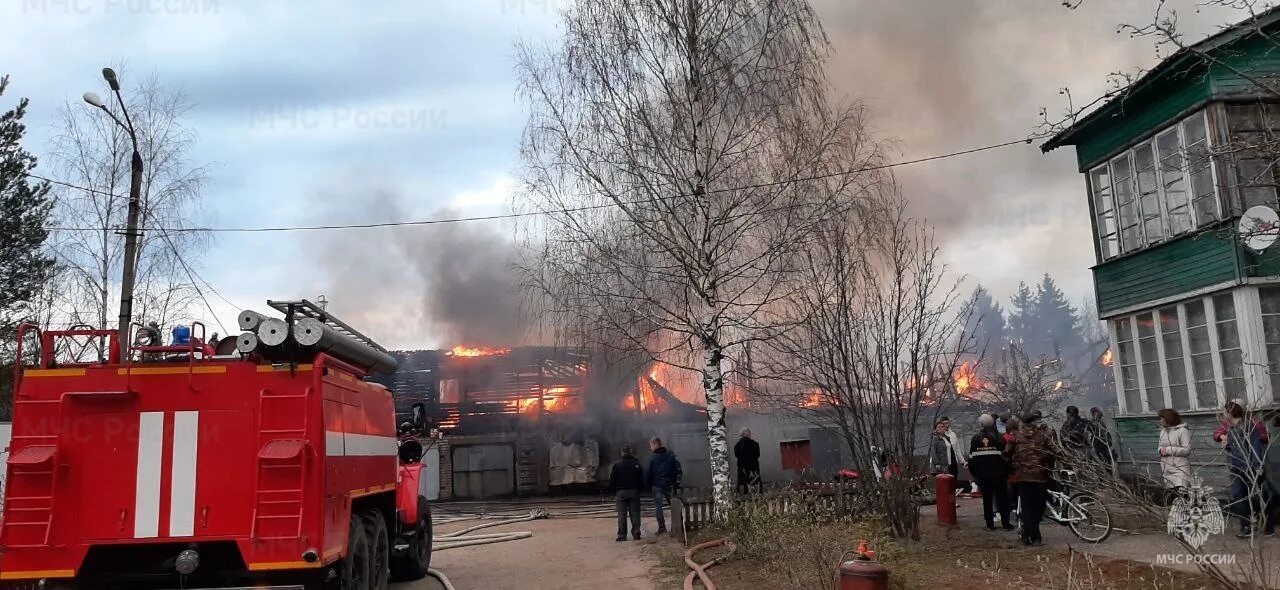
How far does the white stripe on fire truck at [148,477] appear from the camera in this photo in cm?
625

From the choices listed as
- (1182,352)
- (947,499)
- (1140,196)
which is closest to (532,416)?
(947,499)

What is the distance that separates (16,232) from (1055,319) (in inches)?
3474

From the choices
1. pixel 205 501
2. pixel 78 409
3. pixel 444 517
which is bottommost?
pixel 444 517

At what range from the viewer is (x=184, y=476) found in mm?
6297

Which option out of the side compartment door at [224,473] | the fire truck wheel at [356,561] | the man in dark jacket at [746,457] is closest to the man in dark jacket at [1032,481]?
the man in dark jacket at [746,457]

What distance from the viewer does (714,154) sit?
539 inches

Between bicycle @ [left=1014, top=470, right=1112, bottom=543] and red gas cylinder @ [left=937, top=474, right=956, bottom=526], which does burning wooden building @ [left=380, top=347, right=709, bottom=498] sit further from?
bicycle @ [left=1014, top=470, right=1112, bottom=543]

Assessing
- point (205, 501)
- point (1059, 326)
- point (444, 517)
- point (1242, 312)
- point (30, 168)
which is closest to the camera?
point (205, 501)

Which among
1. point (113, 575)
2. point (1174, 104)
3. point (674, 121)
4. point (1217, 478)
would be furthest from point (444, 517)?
point (1174, 104)

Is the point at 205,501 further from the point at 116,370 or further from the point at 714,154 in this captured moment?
the point at 714,154

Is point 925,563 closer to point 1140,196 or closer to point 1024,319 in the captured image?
point 1140,196

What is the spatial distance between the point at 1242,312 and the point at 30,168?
2176cm

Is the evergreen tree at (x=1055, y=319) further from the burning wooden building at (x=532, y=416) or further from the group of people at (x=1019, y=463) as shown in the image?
the group of people at (x=1019, y=463)

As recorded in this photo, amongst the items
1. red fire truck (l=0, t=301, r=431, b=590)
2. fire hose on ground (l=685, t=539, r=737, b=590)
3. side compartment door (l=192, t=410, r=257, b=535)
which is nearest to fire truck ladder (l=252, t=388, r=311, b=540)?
red fire truck (l=0, t=301, r=431, b=590)
